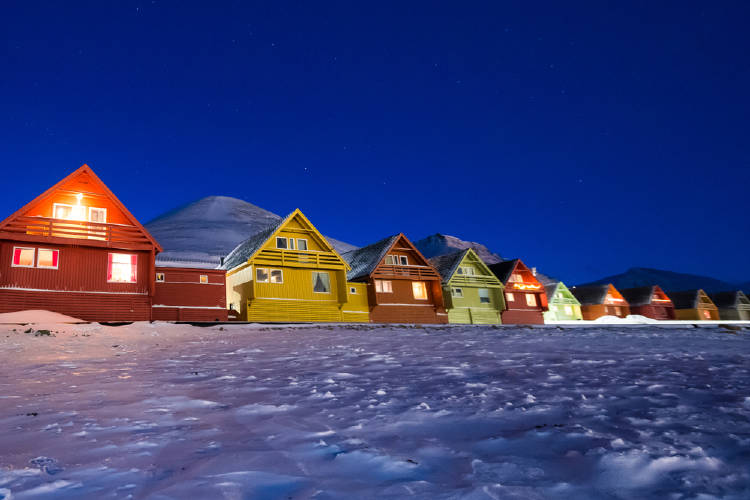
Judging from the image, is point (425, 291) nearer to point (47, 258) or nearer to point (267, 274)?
point (267, 274)

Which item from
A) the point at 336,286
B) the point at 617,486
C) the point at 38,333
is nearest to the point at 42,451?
the point at 617,486

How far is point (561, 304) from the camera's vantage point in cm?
5869

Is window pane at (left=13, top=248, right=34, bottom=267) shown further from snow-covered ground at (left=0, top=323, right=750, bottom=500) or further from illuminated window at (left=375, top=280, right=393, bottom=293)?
illuminated window at (left=375, top=280, right=393, bottom=293)

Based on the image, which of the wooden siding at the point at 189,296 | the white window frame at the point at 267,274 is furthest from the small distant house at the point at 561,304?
the wooden siding at the point at 189,296

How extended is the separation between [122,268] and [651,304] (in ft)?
221

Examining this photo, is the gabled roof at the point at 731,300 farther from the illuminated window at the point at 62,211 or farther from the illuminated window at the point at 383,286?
the illuminated window at the point at 62,211

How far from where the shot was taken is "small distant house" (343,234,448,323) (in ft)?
113

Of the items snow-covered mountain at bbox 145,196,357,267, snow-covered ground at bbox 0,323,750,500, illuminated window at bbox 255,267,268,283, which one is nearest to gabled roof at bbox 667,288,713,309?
snow-covered mountain at bbox 145,196,357,267

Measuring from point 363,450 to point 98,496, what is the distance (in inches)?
68.2

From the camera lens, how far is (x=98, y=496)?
104 inches

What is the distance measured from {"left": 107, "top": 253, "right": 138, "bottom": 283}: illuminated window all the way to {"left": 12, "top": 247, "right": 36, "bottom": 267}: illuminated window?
3278mm

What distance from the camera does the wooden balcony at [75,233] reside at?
21.4m

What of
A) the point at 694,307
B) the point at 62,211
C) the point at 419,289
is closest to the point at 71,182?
the point at 62,211

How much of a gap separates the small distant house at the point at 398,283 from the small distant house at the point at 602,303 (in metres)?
33.7
